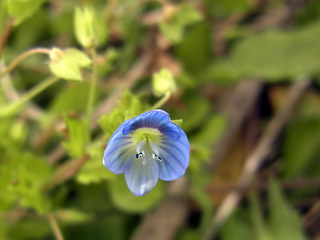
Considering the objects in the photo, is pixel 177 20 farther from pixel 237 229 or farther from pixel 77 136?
pixel 237 229

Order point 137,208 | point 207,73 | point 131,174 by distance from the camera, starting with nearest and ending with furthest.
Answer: point 131,174 → point 137,208 → point 207,73

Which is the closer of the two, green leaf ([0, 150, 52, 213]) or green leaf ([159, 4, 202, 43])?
green leaf ([0, 150, 52, 213])

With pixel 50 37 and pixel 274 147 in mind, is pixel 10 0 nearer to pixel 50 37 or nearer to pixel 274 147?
pixel 50 37

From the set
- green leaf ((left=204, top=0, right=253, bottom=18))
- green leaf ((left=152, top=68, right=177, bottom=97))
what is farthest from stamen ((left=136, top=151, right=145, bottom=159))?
green leaf ((left=204, top=0, right=253, bottom=18))

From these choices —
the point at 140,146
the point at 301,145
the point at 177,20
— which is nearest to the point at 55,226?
the point at 140,146

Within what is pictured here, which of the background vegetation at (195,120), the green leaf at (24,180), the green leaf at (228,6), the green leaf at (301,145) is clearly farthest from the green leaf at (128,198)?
the green leaf at (228,6)

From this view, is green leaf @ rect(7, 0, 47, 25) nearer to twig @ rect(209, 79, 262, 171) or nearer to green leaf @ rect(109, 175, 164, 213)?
green leaf @ rect(109, 175, 164, 213)

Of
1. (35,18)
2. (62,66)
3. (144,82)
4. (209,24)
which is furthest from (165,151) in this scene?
(35,18)
